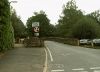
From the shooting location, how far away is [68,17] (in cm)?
11256

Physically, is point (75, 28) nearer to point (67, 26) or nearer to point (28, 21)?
point (67, 26)

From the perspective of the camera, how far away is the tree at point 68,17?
4299 inches

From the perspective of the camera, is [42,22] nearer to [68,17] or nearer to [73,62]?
[68,17]

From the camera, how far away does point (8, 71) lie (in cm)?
1623

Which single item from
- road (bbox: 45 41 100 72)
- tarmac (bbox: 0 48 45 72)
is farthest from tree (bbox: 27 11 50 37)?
tarmac (bbox: 0 48 45 72)

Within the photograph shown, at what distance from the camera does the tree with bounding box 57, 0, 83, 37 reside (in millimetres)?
109206

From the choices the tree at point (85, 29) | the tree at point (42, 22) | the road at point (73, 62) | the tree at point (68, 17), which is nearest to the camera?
the road at point (73, 62)

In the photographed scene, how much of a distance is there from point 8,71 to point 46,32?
120 m

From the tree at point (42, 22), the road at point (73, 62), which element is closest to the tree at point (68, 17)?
the tree at point (42, 22)

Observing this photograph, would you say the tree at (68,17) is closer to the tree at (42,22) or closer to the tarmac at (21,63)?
the tree at (42,22)

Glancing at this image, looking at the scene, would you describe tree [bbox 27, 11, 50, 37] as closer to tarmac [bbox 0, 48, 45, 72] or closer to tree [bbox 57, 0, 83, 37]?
tree [bbox 57, 0, 83, 37]

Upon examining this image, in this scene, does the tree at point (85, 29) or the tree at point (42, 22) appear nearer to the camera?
the tree at point (85, 29)

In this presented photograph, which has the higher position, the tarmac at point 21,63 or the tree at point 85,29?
the tree at point 85,29

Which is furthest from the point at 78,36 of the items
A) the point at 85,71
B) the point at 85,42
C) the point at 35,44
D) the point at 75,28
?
the point at 85,71
